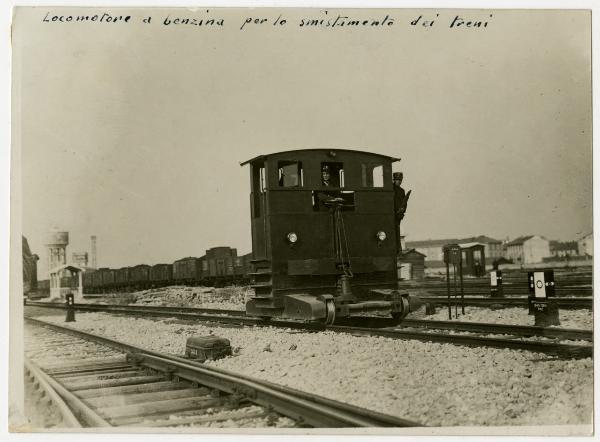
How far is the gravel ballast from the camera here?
487 cm

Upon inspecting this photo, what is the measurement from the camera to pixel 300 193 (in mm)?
8773

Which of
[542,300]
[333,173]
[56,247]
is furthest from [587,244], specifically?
[56,247]

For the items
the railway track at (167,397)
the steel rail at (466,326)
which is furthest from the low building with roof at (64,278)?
the railway track at (167,397)

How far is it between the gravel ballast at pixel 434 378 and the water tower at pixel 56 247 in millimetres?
2627

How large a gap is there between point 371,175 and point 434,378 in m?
4.50

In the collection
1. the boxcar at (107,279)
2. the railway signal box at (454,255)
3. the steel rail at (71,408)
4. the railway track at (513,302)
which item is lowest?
the steel rail at (71,408)

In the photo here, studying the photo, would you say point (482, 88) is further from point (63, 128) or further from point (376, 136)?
point (63, 128)

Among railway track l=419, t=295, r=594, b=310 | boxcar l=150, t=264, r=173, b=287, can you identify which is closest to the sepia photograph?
railway track l=419, t=295, r=594, b=310

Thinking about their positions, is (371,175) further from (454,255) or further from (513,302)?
(513,302)

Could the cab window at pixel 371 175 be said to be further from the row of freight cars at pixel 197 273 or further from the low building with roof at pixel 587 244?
the row of freight cars at pixel 197 273

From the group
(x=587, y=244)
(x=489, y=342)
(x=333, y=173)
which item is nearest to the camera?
(x=587, y=244)

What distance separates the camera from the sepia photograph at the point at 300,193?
525cm

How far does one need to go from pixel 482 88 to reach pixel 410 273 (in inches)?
772

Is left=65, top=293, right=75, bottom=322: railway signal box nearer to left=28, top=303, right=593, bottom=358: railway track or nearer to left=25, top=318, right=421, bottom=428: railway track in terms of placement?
left=28, top=303, right=593, bottom=358: railway track
